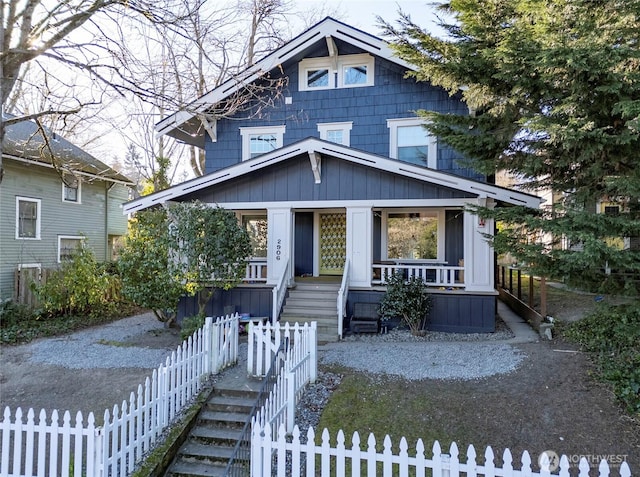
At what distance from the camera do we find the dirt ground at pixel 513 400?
4676 mm

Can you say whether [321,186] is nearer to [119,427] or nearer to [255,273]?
[255,273]

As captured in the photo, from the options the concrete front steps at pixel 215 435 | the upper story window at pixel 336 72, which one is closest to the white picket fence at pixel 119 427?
the concrete front steps at pixel 215 435

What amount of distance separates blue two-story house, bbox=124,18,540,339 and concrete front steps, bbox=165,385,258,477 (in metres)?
4.32

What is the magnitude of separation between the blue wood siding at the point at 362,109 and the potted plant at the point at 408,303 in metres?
3.73

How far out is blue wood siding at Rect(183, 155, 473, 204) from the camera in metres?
10.5

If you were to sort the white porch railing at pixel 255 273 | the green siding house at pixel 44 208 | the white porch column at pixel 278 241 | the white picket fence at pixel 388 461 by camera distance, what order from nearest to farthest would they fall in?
the white picket fence at pixel 388 461, the white porch column at pixel 278 241, the white porch railing at pixel 255 273, the green siding house at pixel 44 208

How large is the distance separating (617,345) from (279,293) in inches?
281

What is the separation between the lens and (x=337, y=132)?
12.6 metres

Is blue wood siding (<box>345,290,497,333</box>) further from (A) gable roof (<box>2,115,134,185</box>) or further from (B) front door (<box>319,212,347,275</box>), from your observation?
(A) gable roof (<box>2,115,134,185</box>)

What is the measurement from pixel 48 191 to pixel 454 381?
54.6 ft

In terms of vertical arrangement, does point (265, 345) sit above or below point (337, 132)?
below

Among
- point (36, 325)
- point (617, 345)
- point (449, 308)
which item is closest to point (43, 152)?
point (36, 325)

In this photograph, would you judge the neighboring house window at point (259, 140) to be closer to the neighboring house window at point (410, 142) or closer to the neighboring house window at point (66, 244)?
the neighboring house window at point (410, 142)

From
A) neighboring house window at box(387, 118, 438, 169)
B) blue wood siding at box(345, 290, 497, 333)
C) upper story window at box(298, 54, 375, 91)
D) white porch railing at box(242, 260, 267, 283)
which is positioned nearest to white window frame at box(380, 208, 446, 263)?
neighboring house window at box(387, 118, 438, 169)
